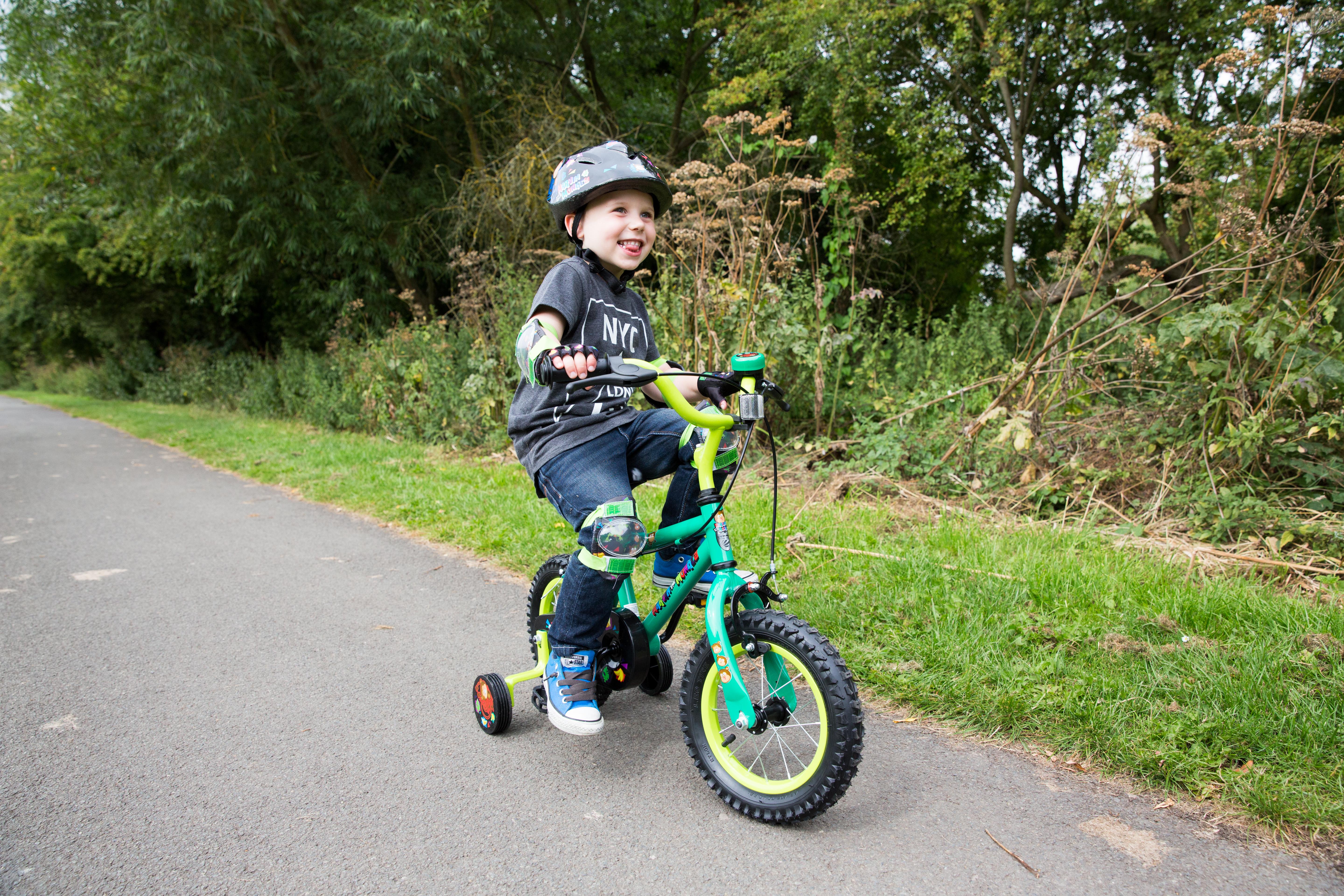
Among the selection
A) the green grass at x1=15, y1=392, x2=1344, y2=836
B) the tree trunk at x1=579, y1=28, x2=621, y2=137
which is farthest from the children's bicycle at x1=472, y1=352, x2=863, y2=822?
the tree trunk at x1=579, y1=28, x2=621, y2=137

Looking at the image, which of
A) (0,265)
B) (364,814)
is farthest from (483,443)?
(0,265)

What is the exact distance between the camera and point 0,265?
23.1 metres

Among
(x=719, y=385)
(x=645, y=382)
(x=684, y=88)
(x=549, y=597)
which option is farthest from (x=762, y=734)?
(x=684, y=88)

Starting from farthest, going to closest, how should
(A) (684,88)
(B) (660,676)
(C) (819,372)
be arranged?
(A) (684,88) < (C) (819,372) < (B) (660,676)

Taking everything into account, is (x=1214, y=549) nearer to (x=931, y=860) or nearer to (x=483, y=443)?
(x=931, y=860)

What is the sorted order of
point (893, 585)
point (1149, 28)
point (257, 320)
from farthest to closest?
point (257, 320) < point (1149, 28) < point (893, 585)

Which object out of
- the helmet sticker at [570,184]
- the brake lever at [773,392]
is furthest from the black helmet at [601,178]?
the brake lever at [773,392]

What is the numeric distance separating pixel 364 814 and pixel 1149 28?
11802mm

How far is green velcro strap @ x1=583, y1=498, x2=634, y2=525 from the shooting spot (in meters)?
2.56

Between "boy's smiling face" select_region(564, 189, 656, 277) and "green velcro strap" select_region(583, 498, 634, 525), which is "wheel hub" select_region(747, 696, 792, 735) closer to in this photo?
"green velcro strap" select_region(583, 498, 634, 525)

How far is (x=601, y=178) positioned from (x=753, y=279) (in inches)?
154

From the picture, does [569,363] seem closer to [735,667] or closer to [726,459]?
[726,459]

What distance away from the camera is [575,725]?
2.66 metres

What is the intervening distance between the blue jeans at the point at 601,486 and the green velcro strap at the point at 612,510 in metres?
0.02
